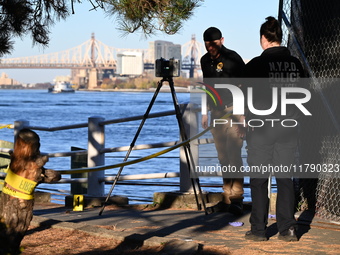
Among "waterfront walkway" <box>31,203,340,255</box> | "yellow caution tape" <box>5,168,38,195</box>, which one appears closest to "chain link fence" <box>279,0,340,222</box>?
"waterfront walkway" <box>31,203,340,255</box>

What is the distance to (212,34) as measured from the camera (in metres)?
7.29

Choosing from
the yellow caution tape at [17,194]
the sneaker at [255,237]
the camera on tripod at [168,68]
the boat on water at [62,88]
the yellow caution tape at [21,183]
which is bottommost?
the boat on water at [62,88]

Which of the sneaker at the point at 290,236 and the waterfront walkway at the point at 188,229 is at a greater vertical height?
the sneaker at the point at 290,236

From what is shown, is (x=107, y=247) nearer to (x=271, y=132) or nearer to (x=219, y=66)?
(x=271, y=132)

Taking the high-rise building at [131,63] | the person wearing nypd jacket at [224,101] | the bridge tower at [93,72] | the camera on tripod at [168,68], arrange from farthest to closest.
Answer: the bridge tower at [93,72], the high-rise building at [131,63], the camera on tripod at [168,68], the person wearing nypd jacket at [224,101]

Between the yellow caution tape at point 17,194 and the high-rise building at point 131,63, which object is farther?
the high-rise building at point 131,63

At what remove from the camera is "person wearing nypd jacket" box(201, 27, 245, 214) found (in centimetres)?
738

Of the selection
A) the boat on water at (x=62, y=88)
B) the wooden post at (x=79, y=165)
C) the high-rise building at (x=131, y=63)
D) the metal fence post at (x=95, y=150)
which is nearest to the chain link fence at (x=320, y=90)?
the metal fence post at (x=95, y=150)

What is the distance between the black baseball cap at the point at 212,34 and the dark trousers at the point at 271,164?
4.80 feet

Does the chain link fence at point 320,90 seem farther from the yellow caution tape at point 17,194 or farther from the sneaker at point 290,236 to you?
the yellow caution tape at point 17,194

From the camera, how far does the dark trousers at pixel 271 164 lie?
6.14 m

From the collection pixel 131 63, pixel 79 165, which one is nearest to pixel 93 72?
pixel 131 63

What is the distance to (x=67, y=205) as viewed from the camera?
910 centimetres

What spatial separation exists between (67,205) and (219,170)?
2094 mm
